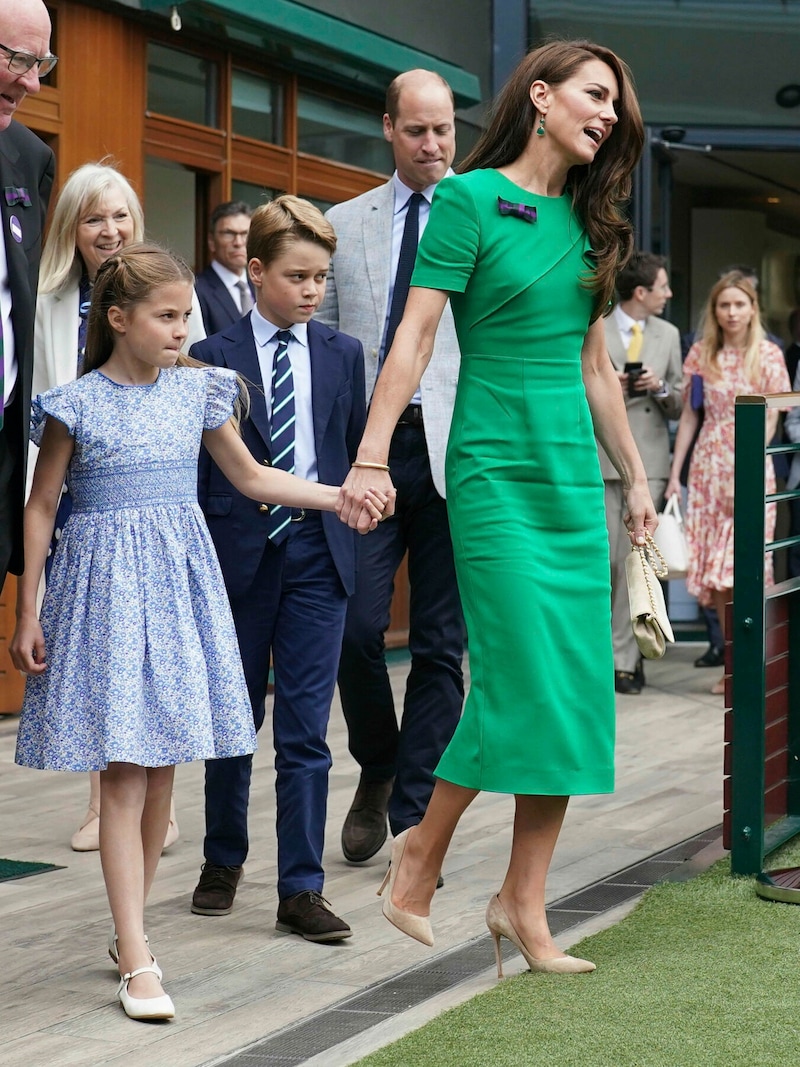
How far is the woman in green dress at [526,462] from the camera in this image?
140 inches

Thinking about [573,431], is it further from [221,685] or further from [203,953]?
[203,953]

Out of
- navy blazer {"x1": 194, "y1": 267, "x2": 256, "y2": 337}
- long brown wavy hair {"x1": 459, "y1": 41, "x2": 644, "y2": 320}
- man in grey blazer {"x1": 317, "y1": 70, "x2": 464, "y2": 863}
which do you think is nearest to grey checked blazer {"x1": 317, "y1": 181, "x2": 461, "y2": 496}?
man in grey blazer {"x1": 317, "y1": 70, "x2": 464, "y2": 863}

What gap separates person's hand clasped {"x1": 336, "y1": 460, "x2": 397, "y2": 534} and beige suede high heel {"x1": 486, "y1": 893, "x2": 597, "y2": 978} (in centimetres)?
88

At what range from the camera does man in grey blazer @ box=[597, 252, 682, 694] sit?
8469 millimetres

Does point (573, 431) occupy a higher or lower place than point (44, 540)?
higher

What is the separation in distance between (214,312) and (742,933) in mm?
3864

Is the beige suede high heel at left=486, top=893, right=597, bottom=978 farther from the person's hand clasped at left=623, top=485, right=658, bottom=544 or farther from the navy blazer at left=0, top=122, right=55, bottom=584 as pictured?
the navy blazer at left=0, top=122, right=55, bottom=584

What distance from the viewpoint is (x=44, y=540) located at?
11.7 ft

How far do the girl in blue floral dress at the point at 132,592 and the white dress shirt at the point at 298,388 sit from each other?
1.69 feet

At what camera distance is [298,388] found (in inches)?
169

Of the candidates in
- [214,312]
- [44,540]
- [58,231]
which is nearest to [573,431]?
[44,540]

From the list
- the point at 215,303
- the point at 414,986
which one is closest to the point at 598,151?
the point at 414,986

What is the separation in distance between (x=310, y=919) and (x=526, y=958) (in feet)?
1.94

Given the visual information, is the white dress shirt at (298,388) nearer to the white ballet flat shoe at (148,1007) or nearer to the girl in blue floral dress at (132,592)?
the girl in blue floral dress at (132,592)
